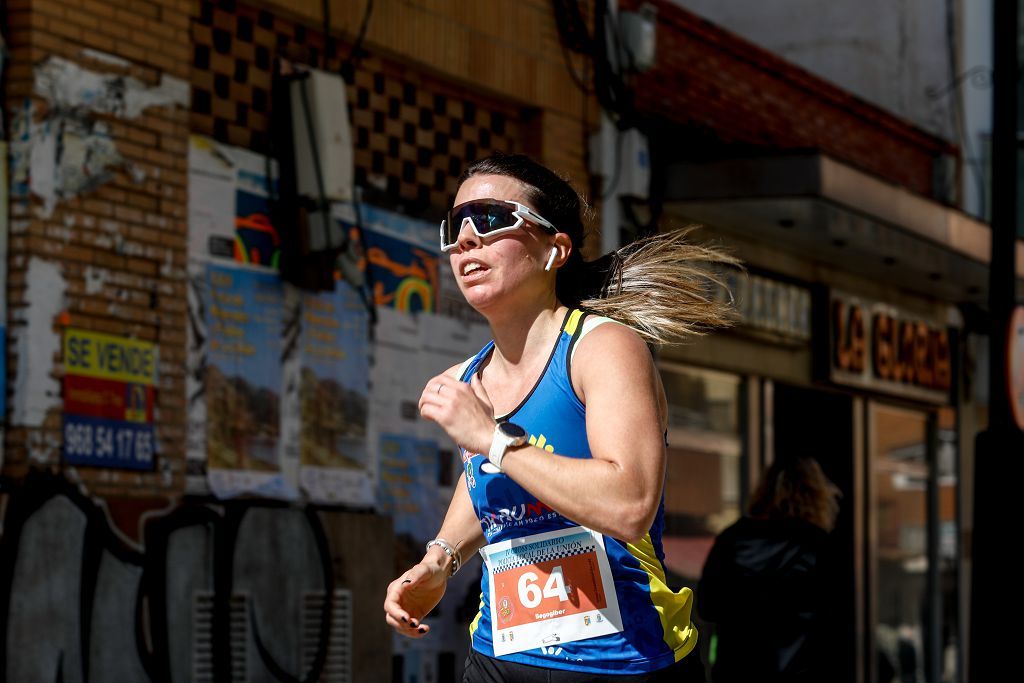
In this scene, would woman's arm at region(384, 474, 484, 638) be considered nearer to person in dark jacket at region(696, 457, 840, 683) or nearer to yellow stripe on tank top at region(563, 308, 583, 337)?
yellow stripe on tank top at region(563, 308, 583, 337)

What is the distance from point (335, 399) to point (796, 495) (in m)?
3.01

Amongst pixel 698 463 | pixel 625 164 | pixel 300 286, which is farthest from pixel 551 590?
pixel 698 463

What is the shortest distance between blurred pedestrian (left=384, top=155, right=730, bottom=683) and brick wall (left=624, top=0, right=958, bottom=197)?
887 centimetres

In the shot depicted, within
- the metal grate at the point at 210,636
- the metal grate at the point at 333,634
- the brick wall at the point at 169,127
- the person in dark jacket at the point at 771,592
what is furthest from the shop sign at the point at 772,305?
the metal grate at the point at 210,636

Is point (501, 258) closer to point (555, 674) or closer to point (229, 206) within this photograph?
point (555, 674)

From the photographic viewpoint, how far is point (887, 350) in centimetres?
1748

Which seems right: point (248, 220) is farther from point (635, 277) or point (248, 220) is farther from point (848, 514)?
point (848, 514)

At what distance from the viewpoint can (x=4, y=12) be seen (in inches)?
326

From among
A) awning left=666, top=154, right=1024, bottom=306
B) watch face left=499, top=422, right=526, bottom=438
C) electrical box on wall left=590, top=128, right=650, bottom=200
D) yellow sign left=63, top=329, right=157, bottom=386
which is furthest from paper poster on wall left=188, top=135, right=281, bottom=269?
watch face left=499, top=422, right=526, bottom=438

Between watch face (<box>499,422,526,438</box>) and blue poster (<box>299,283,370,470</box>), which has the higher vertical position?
blue poster (<box>299,283,370,470</box>)

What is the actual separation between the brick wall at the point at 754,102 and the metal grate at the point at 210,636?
5.63 m

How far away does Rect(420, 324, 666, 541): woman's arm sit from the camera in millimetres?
3648

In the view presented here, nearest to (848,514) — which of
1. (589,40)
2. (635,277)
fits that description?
(589,40)

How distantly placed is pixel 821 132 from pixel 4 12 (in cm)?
997
